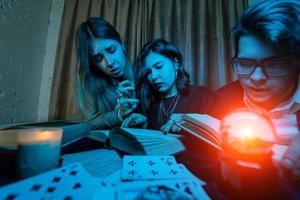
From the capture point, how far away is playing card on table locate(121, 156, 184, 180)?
1.30 feet

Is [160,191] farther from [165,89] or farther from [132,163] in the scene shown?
[165,89]

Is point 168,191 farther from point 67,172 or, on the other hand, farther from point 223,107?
point 223,107

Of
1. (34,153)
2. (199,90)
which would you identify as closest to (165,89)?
(199,90)

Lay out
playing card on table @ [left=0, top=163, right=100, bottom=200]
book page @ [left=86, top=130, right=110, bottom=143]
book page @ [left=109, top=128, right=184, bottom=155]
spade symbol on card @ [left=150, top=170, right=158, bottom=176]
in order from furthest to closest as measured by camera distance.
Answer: book page @ [left=86, top=130, right=110, bottom=143] < book page @ [left=109, top=128, right=184, bottom=155] < spade symbol on card @ [left=150, top=170, right=158, bottom=176] < playing card on table @ [left=0, top=163, right=100, bottom=200]

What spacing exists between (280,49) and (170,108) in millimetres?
374

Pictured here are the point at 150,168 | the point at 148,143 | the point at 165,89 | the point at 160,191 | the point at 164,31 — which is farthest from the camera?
the point at 164,31

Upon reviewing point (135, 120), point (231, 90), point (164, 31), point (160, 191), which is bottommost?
point (160, 191)

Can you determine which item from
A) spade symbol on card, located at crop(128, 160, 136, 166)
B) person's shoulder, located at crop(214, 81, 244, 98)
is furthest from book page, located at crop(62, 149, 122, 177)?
person's shoulder, located at crop(214, 81, 244, 98)

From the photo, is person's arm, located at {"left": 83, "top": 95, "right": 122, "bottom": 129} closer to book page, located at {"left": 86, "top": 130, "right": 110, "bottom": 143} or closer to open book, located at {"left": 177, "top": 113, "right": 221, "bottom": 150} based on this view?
book page, located at {"left": 86, "top": 130, "right": 110, "bottom": 143}

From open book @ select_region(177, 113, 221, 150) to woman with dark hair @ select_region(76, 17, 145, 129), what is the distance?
0.20 m

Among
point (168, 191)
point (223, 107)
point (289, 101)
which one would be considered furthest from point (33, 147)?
point (289, 101)

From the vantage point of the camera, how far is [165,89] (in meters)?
0.67

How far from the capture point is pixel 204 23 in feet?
2.48

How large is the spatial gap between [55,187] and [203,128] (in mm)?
385
